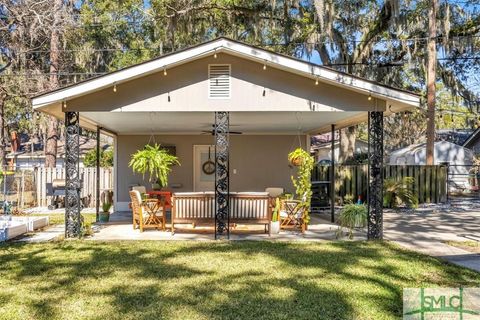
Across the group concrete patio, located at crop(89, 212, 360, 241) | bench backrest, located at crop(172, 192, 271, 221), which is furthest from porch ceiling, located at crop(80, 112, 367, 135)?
concrete patio, located at crop(89, 212, 360, 241)

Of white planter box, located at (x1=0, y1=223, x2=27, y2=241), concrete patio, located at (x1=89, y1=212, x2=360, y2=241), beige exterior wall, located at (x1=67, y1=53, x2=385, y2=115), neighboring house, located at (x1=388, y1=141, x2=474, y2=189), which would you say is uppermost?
beige exterior wall, located at (x1=67, y1=53, x2=385, y2=115)

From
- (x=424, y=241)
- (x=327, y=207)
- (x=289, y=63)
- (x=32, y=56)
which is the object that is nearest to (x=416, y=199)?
(x=327, y=207)

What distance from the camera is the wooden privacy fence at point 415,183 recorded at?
15.5m

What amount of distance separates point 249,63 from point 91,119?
167 inches

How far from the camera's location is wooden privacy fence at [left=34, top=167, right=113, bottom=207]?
1470 cm

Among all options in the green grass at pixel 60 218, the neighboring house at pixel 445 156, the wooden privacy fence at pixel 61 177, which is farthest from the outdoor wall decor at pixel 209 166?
the neighboring house at pixel 445 156

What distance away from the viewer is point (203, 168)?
1400 cm

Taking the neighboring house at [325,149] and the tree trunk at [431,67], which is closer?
the tree trunk at [431,67]

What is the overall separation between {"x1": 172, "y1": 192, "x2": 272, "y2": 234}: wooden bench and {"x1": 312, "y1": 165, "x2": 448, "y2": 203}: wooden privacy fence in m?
7.70

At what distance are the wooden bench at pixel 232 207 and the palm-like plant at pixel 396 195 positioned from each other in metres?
7.31

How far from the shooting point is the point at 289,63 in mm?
7844

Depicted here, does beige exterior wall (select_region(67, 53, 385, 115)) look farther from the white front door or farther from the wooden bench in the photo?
the white front door

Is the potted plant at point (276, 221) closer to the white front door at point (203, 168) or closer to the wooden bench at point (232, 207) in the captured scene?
the wooden bench at point (232, 207)

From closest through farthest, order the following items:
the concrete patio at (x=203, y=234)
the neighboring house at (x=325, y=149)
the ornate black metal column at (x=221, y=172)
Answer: the ornate black metal column at (x=221, y=172)
the concrete patio at (x=203, y=234)
the neighboring house at (x=325, y=149)
